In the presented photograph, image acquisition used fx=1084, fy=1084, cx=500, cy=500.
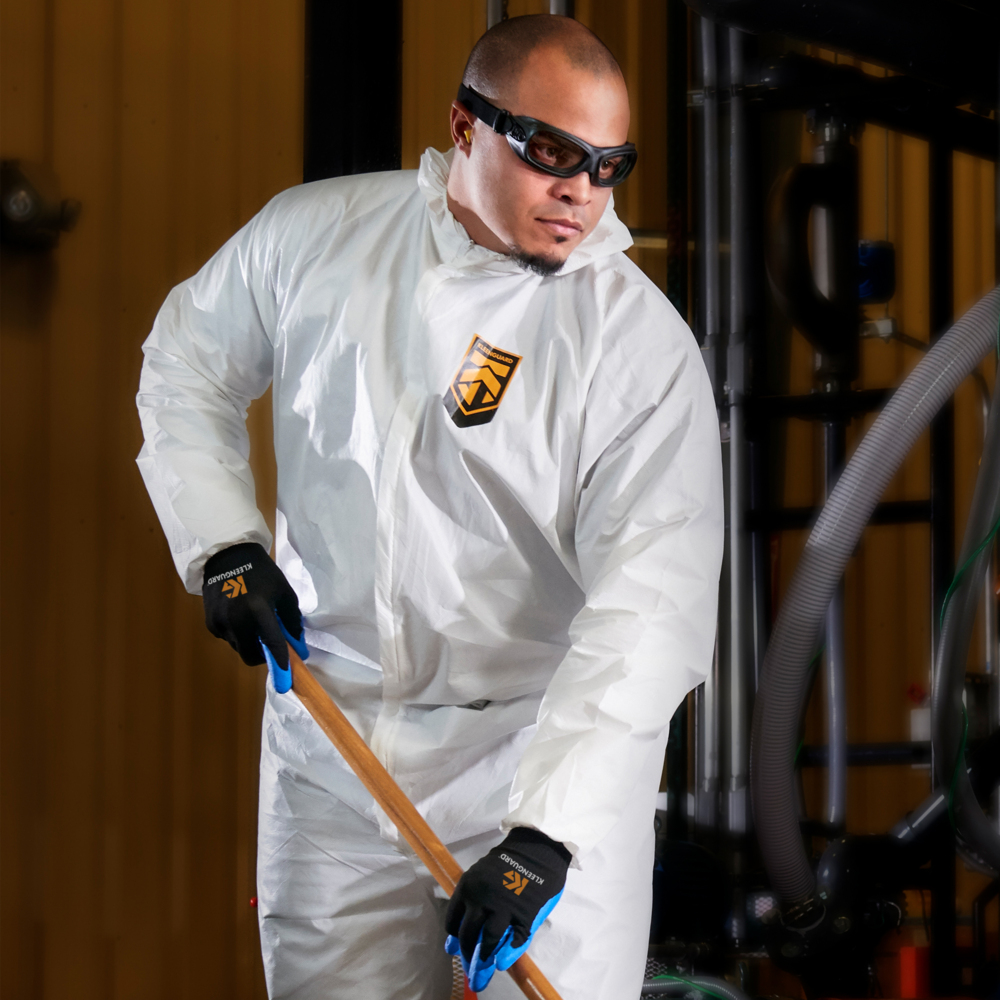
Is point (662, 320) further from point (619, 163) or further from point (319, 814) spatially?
point (319, 814)

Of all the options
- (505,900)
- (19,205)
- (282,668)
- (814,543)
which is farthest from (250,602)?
(814,543)

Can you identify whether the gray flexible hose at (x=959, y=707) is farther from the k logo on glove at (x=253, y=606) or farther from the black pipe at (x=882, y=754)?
the k logo on glove at (x=253, y=606)

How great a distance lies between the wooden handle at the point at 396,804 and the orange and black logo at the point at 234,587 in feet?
0.34

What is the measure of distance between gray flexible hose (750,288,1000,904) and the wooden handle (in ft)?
2.80

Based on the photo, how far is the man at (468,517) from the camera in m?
1.38

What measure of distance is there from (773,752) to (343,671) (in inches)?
37.2

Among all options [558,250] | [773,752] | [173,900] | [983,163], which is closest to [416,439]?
[558,250]

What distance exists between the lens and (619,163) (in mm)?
1419

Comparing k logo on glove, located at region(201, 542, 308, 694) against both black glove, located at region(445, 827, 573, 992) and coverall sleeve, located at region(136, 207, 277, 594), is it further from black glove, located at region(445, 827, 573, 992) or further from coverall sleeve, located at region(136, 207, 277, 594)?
black glove, located at region(445, 827, 573, 992)

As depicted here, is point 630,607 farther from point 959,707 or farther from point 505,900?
point 959,707

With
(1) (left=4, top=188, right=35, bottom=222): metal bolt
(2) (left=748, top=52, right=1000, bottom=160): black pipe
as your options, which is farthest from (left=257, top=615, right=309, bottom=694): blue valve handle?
(2) (left=748, top=52, right=1000, bottom=160): black pipe

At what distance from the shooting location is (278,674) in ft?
5.00

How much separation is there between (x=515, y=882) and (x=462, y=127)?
1.02 m

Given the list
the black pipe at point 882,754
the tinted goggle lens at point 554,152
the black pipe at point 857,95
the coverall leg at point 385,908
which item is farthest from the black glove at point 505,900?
the black pipe at point 857,95
